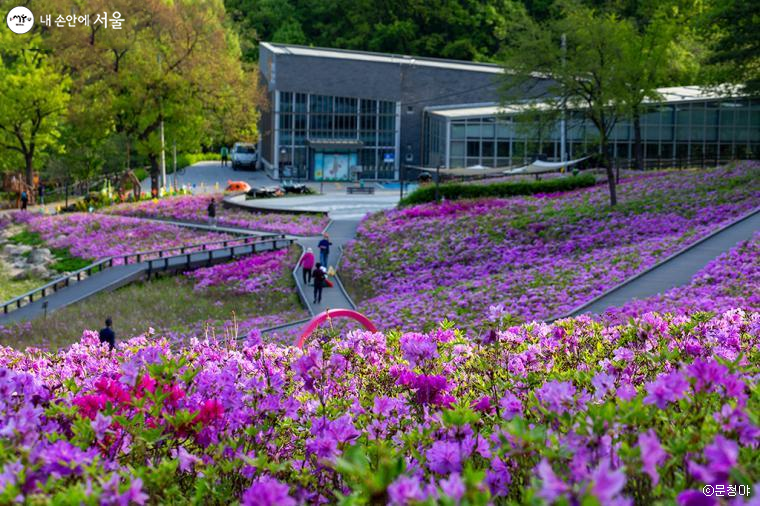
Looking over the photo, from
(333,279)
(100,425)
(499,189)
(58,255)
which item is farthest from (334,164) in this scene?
(100,425)

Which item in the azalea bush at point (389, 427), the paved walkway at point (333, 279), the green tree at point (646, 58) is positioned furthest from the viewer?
the green tree at point (646, 58)

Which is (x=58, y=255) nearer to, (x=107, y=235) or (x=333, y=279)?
(x=107, y=235)

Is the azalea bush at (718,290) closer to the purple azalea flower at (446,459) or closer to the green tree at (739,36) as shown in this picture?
the purple azalea flower at (446,459)

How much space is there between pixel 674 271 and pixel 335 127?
52.7 metres

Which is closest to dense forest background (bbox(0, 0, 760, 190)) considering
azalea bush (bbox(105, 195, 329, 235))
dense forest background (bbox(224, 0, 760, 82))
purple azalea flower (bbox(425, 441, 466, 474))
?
azalea bush (bbox(105, 195, 329, 235))

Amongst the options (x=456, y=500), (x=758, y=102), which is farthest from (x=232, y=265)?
(x=758, y=102)

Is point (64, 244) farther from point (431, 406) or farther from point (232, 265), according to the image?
A: point (431, 406)

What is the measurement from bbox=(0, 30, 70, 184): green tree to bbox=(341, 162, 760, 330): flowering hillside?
24.1 meters

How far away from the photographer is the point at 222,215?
48.2 m

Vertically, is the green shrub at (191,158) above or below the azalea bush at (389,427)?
above

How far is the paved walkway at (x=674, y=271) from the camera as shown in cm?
1902

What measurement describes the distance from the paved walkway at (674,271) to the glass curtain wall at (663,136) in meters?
28.2

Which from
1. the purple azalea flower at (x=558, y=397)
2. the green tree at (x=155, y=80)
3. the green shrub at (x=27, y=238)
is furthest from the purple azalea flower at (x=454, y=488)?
the green tree at (x=155, y=80)

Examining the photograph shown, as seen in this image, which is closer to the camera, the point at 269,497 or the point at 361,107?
the point at 269,497
